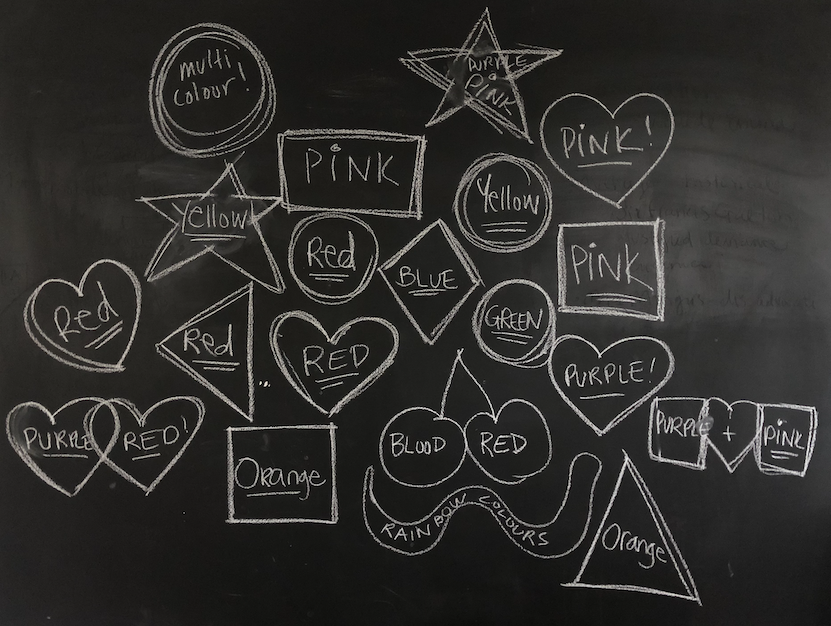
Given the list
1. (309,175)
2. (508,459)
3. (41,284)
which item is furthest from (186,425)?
(508,459)

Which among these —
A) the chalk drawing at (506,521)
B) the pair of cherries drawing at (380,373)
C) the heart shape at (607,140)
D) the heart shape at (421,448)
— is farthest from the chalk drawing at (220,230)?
the heart shape at (607,140)

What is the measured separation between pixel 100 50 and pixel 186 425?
973mm

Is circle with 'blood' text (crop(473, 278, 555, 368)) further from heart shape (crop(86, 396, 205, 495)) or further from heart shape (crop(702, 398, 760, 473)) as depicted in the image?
heart shape (crop(86, 396, 205, 495))

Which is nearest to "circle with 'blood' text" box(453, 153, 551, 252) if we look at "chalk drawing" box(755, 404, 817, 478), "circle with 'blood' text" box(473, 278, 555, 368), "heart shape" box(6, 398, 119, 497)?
"circle with 'blood' text" box(473, 278, 555, 368)

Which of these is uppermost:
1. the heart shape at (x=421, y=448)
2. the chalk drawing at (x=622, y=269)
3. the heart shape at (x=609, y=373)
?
the chalk drawing at (x=622, y=269)

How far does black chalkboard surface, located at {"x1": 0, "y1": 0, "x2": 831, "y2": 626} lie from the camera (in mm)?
1243

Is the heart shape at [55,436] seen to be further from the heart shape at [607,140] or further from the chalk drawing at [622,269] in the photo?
the heart shape at [607,140]

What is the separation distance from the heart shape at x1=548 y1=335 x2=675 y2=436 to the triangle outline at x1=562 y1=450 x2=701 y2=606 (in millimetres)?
140

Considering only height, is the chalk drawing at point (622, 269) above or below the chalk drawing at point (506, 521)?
above

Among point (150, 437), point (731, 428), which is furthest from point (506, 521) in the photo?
point (150, 437)

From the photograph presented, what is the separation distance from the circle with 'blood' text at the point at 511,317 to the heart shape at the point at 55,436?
0.97m

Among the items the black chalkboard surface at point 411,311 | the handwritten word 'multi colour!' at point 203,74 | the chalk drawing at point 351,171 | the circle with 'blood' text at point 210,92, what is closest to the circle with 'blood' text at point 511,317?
the black chalkboard surface at point 411,311

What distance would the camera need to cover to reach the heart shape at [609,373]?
4.15 ft

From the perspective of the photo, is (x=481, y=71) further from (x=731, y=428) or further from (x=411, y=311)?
(x=731, y=428)
